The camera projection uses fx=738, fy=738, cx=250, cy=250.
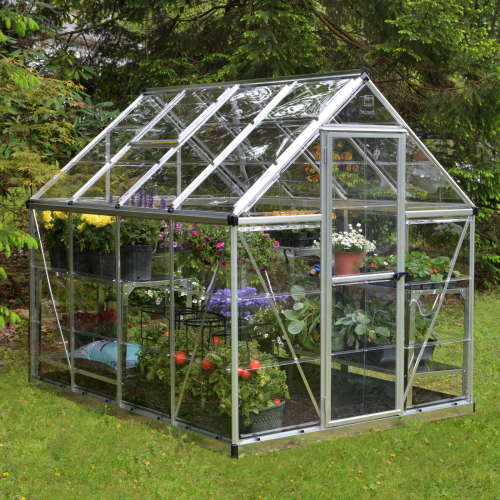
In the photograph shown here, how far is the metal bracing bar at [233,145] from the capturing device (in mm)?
5652

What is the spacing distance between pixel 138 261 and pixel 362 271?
1830 millimetres

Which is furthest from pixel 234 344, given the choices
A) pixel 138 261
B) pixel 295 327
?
pixel 138 261

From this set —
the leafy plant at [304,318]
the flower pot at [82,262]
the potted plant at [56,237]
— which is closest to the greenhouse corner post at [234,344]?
the leafy plant at [304,318]

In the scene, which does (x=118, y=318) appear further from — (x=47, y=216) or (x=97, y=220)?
(x=47, y=216)

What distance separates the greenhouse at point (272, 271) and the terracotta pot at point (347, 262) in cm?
2

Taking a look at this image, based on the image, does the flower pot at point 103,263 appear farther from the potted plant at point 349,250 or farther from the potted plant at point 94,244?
the potted plant at point 349,250

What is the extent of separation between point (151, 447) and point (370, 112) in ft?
9.99

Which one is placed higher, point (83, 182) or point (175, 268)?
point (83, 182)

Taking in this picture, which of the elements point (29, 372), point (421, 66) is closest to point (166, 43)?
point (421, 66)

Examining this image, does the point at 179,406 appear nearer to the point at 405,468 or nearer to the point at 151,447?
the point at 151,447

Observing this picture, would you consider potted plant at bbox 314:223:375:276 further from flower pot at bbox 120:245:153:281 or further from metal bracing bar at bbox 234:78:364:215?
flower pot at bbox 120:245:153:281

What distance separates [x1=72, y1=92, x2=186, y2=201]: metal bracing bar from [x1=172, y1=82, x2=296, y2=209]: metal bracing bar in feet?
3.84

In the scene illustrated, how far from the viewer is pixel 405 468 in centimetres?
512

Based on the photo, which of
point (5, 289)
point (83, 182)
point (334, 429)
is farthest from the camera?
point (5, 289)
